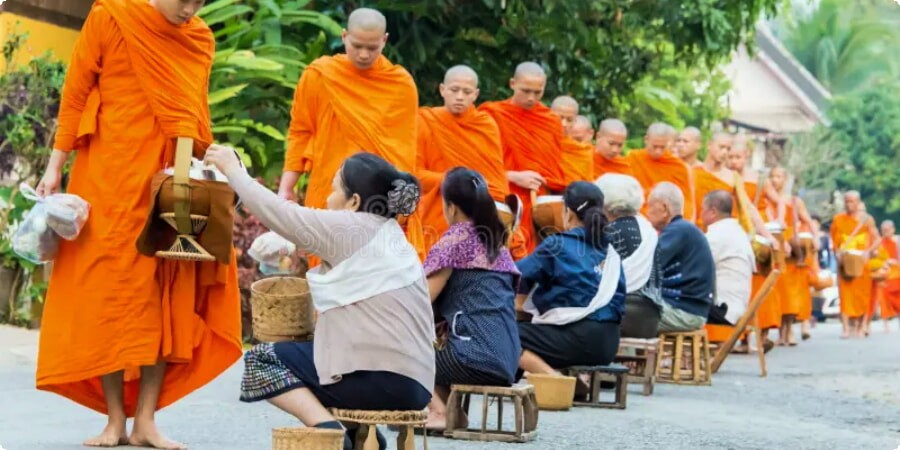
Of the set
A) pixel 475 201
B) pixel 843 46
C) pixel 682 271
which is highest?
pixel 843 46

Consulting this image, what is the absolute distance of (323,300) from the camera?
21.4 ft

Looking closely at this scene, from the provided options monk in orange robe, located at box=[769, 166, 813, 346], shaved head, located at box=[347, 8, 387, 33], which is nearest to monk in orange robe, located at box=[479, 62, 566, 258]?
shaved head, located at box=[347, 8, 387, 33]

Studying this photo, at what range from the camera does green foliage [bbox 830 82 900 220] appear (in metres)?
50.0

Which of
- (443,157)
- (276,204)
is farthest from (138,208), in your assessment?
(443,157)

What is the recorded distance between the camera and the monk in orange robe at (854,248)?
22.6 m

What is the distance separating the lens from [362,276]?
21.4 ft

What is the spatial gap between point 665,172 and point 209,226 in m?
8.96

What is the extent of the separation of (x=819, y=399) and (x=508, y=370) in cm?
436

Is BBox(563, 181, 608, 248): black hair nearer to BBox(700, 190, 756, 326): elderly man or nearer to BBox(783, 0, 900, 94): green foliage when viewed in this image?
BBox(700, 190, 756, 326): elderly man

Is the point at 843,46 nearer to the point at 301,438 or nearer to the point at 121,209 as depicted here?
the point at 121,209

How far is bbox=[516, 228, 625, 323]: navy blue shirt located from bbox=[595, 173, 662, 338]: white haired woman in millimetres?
1334

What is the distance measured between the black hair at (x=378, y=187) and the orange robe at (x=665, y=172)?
9.39 meters

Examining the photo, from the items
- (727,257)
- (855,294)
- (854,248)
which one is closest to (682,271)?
(727,257)

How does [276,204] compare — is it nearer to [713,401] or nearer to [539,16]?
[713,401]
